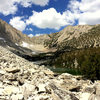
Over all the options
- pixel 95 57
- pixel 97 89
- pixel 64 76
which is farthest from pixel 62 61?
pixel 97 89

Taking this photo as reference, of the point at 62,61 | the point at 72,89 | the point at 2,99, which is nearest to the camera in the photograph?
the point at 2,99

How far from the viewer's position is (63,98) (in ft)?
31.1

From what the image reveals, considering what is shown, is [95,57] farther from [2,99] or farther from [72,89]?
[2,99]

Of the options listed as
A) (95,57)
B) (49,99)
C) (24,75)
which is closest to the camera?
(49,99)

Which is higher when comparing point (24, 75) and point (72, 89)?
point (24, 75)

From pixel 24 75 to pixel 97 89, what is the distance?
9225mm

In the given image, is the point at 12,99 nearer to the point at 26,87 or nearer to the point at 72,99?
the point at 26,87

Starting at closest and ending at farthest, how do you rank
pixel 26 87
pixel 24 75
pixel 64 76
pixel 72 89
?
pixel 26 87 → pixel 72 89 → pixel 24 75 → pixel 64 76

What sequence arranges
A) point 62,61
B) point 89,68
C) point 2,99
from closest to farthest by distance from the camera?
point 2,99, point 89,68, point 62,61

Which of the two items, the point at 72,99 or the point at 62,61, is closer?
the point at 72,99

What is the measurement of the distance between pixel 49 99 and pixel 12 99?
2.29 meters

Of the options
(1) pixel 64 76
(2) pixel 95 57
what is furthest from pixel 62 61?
(1) pixel 64 76

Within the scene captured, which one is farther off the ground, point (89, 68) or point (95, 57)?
point (95, 57)

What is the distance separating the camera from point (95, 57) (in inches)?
1811
